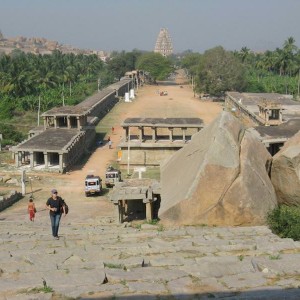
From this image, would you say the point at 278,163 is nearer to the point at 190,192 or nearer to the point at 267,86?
the point at 190,192

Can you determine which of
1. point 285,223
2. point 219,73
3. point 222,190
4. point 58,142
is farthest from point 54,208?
point 219,73

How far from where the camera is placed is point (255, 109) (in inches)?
2194

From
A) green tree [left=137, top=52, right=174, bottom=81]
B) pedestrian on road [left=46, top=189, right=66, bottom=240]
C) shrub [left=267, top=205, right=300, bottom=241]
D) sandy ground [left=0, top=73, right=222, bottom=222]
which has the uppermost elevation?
green tree [left=137, top=52, right=174, bottom=81]

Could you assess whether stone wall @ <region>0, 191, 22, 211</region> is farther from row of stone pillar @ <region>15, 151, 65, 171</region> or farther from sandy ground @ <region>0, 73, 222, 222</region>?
row of stone pillar @ <region>15, 151, 65, 171</region>

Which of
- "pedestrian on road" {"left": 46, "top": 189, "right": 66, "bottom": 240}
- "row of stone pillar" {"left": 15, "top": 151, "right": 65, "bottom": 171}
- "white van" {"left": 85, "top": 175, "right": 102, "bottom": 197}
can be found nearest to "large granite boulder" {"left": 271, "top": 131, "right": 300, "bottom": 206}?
"pedestrian on road" {"left": 46, "top": 189, "right": 66, "bottom": 240}

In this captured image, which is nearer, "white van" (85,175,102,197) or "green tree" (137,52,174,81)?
"white van" (85,175,102,197)

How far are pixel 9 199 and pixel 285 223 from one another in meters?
18.4

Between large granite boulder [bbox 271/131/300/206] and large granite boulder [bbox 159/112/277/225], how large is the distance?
1433 millimetres

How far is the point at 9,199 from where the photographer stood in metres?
28.3

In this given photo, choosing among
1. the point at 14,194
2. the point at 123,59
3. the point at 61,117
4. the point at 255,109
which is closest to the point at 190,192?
the point at 14,194

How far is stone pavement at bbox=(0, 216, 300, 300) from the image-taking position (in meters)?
7.89

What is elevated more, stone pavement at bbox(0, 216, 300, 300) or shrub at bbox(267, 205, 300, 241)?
stone pavement at bbox(0, 216, 300, 300)

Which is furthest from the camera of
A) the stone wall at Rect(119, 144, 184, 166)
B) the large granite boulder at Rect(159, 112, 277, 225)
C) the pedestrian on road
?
the stone wall at Rect(119, 144, 184, 166)

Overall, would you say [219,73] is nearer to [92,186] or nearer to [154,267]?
[92,186]
